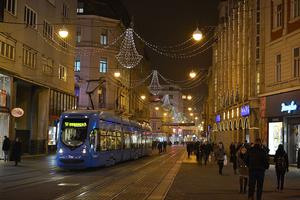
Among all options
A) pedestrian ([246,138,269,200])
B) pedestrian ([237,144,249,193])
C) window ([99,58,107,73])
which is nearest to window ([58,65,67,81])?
window ([99,58,107,73])

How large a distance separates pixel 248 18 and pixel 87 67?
29.6 metres

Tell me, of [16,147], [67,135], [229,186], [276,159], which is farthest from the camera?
[16,147]

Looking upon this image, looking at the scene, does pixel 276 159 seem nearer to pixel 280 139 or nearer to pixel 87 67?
pixel 280 139

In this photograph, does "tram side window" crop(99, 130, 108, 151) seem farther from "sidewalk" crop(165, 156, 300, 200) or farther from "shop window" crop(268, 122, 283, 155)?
"shop window" crop(268, 122, 283, 155)

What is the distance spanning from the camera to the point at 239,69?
5566 cm

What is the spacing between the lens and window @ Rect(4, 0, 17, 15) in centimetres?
3850

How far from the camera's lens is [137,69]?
103688 mm

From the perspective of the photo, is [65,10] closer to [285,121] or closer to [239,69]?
[239,69]

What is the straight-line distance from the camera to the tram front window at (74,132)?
100ft

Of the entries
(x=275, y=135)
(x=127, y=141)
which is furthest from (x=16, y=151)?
(x=275, y=135)

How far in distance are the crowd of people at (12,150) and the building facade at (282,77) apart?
17.6 m

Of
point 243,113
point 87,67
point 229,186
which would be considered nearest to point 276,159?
point 229,186

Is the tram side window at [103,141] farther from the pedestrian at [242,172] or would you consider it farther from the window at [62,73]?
the window at [62,73]

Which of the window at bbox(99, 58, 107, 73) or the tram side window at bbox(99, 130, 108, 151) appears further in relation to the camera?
the window at bbox(99, 58, 107, 73)
